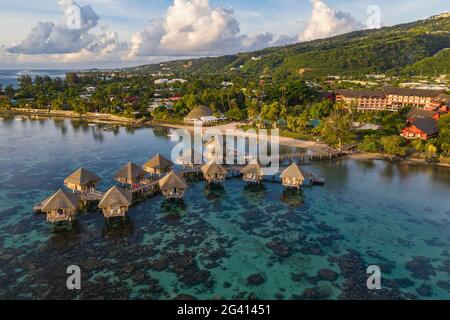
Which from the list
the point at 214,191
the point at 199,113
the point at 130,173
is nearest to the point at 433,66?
the point at 199,113

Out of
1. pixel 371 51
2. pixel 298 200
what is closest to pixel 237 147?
pixel 298 200

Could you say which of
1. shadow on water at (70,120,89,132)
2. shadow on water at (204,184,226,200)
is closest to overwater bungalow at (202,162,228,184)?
shadow on water at (204,184,226,200)

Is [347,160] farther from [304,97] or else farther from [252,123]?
[304,97]

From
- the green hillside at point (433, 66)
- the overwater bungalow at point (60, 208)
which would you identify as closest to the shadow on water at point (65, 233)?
the overwater bungalow at point (60, 208)

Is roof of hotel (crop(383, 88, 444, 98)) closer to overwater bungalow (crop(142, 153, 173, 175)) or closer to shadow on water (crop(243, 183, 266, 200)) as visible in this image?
shadow on water (crop(243, 183, 266, 200))

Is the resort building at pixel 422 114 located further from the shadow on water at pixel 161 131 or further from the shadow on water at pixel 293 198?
the shadow on water at pixel 161 131
